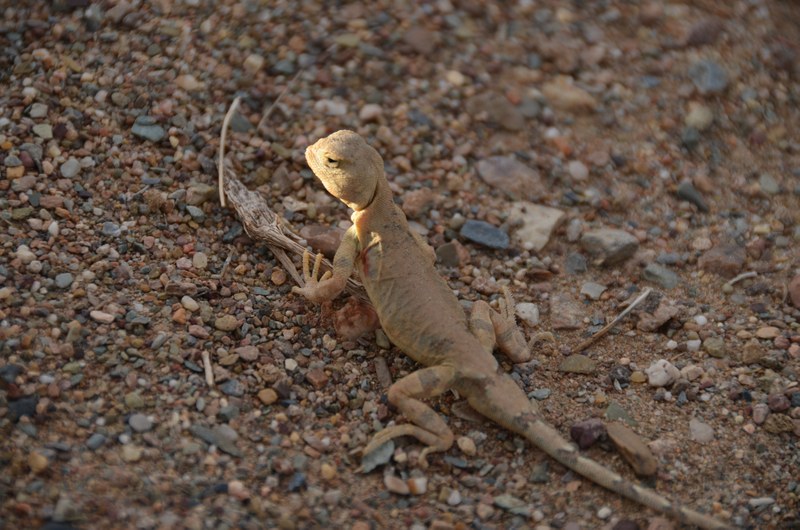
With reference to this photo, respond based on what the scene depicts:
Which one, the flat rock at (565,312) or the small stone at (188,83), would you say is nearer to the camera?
the flat rock at (565,312)

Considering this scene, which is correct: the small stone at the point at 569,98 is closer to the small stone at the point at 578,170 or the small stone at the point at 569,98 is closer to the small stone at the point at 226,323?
the small stone at the point at 578,170

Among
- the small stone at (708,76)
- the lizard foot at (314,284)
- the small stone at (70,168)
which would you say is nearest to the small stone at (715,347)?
the lizard foot at (314,284)

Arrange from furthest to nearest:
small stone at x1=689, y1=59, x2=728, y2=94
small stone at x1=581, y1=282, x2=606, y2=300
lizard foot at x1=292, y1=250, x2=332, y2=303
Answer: small stone at x1=689, y1=59, x2=728, y2=94 → small stone at x1=581, y1=282, x2=606, y2=300 → lizard foot at x1=292, y1=250, x2=332, y2=303

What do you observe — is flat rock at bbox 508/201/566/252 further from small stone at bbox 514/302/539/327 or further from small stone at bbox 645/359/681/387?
small stone at bbox 645/359/681/387

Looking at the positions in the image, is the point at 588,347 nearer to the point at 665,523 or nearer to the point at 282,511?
the point at 665,523

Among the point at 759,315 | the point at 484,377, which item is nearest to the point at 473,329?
the point at 484,377

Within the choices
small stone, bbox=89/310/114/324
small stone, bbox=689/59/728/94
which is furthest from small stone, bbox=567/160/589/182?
small stone, bbox=89/310/114/324
